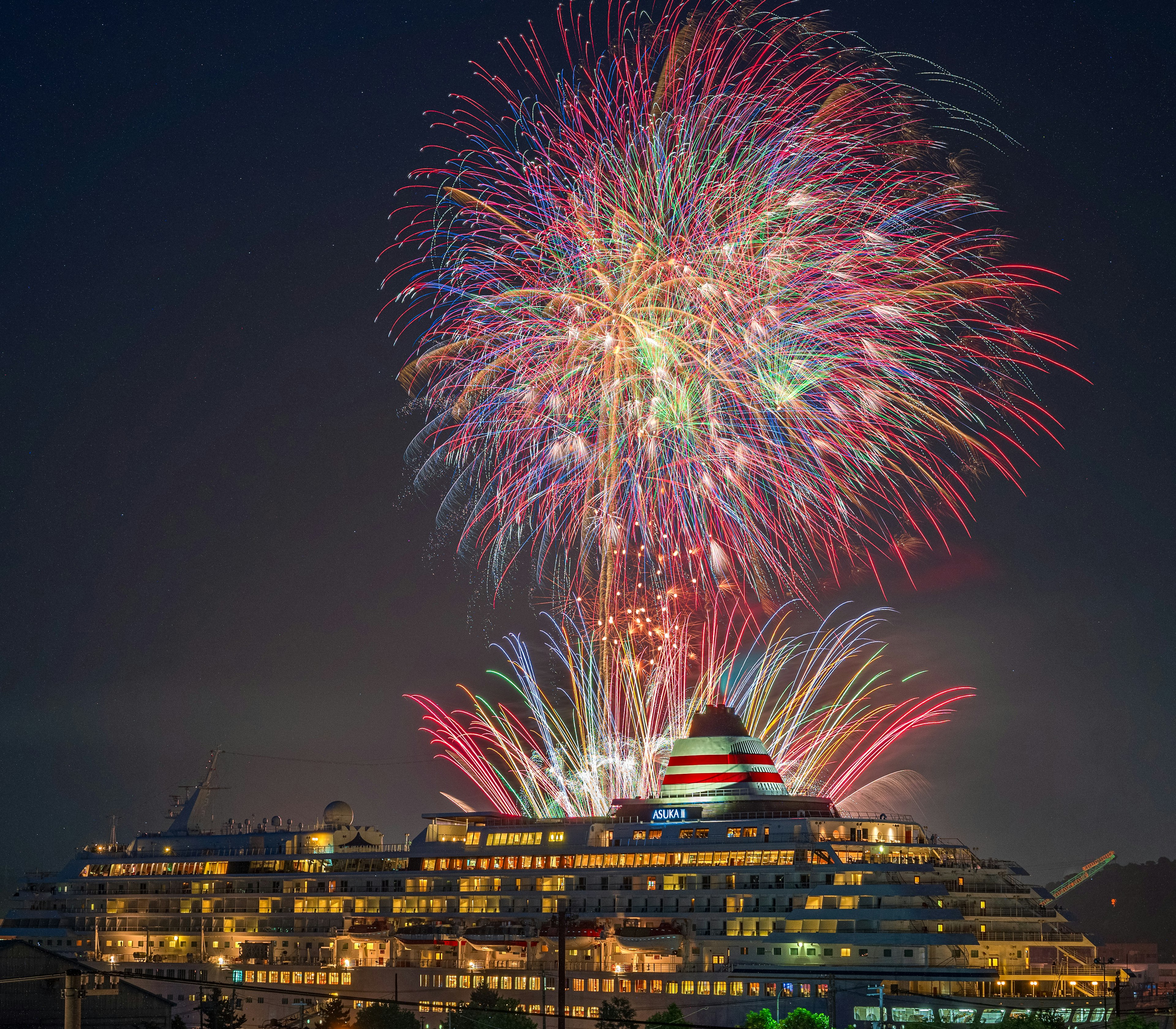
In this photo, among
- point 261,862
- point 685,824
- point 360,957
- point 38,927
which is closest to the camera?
point 685,824

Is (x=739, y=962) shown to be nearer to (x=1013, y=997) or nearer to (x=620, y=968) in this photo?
(x=620, y=968)

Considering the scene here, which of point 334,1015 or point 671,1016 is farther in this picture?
point 334,1015

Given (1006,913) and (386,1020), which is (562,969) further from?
(1006,913)

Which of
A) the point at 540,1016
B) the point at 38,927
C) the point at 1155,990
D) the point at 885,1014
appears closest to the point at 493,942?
the point at 540,1016

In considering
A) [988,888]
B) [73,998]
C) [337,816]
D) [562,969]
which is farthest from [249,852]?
[73,998]

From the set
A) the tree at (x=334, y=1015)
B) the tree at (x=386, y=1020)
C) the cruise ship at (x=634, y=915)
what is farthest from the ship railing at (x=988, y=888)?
the tree at (x=334, y=1015)

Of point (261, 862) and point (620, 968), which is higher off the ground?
point (261, 862)
